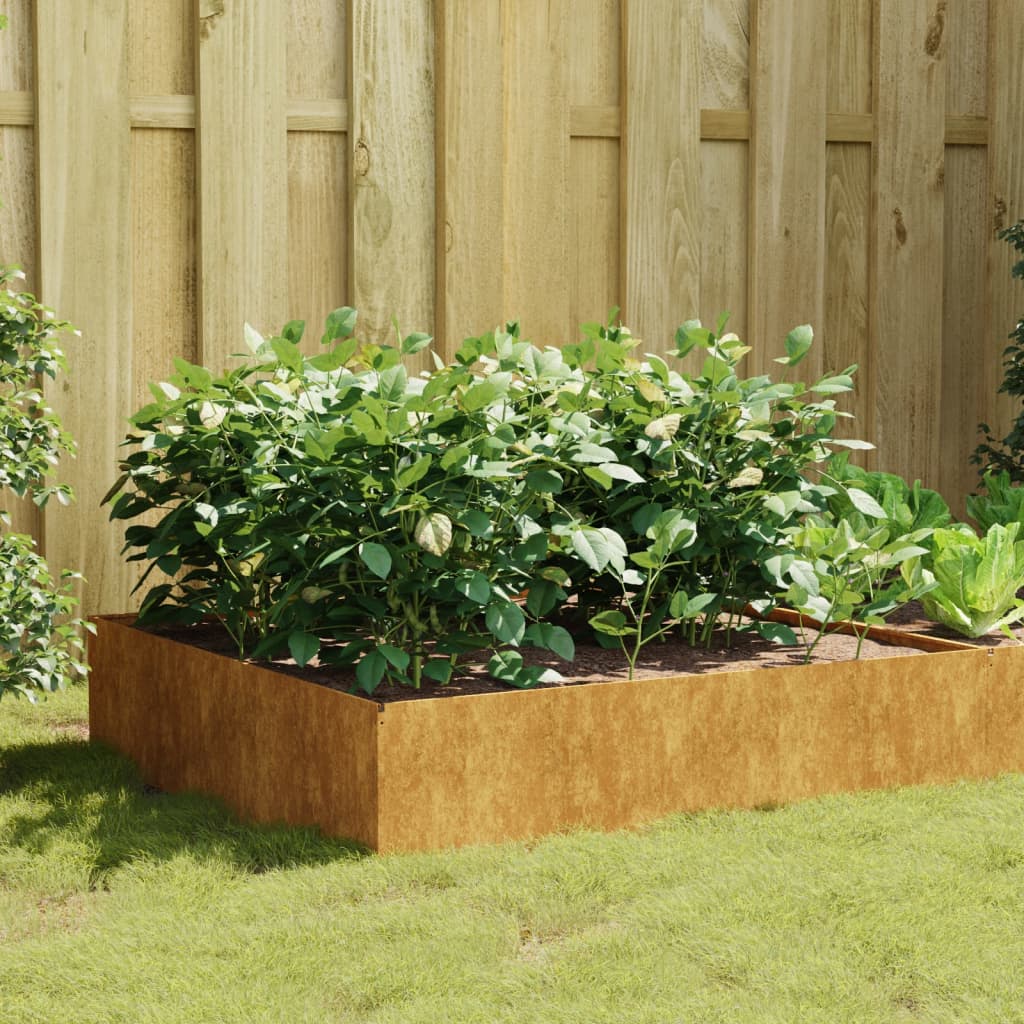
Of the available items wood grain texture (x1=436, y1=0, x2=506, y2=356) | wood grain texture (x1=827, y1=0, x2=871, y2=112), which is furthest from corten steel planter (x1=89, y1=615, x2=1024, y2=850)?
wood grain texture (x1=827, y1=0, x2=871, y2=112)

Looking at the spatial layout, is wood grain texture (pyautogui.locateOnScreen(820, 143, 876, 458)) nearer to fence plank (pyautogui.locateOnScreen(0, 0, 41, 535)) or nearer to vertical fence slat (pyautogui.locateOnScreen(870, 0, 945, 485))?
vertical fence slat (pyautogui.locateOnScreen(870, 0, 945, 485))

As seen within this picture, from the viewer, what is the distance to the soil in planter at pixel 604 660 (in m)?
2.94

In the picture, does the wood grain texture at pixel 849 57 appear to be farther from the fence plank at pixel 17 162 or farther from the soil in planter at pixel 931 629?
the fence plank at pixel 17 162

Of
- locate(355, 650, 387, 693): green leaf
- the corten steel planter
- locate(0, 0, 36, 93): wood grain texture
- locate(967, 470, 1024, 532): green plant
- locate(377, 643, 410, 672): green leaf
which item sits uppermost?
locate(0, 0, 36, 93): wood grain texture

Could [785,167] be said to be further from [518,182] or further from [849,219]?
[518,182]

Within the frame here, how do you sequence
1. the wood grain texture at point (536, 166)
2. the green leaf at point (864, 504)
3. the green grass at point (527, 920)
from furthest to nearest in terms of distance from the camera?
the wood grain texture at point (536, 166) → the green leaf at point (864, 504) → the green grass at point (527, 920)

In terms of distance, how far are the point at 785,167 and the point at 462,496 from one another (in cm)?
267

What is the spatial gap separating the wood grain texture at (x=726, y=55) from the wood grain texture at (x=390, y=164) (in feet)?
3.20

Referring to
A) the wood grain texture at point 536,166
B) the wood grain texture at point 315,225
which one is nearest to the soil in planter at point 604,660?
the wood grain texture at point 315,225

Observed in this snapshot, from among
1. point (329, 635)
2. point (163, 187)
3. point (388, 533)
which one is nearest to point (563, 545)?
point (388, 533)

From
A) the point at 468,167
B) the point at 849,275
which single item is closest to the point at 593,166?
the point at 468,167

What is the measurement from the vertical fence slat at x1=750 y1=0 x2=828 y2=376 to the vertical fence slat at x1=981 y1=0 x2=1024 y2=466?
2.39ft

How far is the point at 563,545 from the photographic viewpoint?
306 centimetres

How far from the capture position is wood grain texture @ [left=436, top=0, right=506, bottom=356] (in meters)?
4.56
